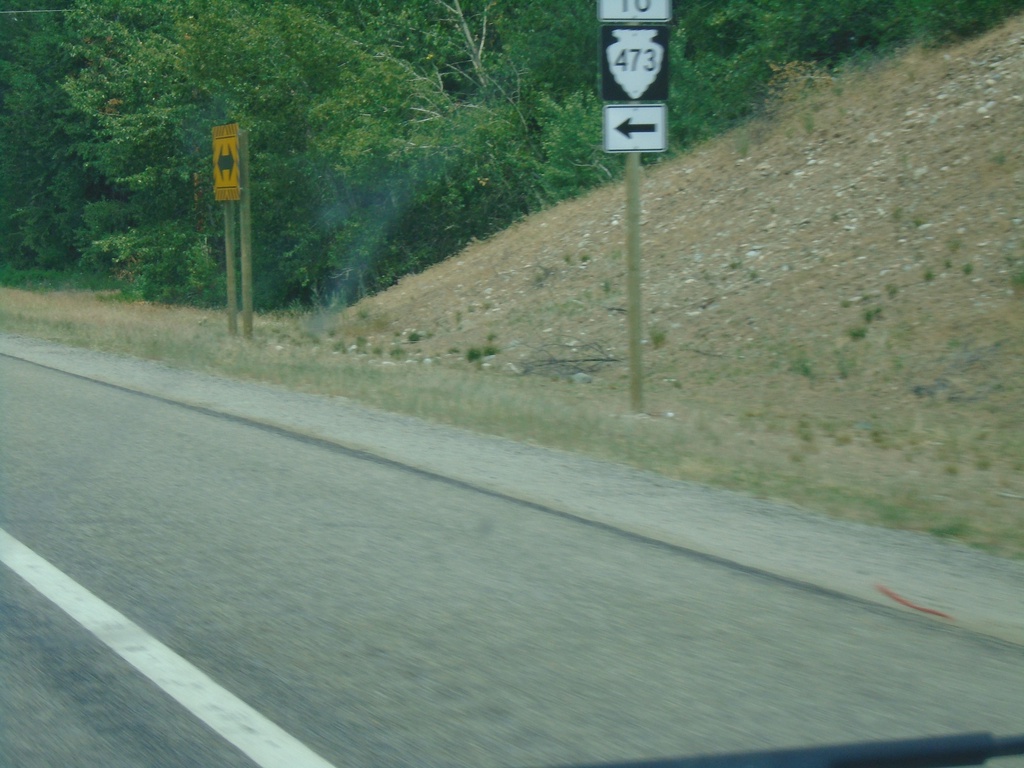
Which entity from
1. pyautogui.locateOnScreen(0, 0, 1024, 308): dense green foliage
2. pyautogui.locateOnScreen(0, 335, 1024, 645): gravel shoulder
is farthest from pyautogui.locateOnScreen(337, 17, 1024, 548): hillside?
pyautogui.locateOnScreen(0, 0, 1024, 308): dense green foliage

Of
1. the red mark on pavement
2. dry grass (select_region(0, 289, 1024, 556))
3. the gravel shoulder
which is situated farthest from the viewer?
dry grass (select_region(0, 289, 1024, 556))

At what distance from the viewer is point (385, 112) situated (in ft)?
105

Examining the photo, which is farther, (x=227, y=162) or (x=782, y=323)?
(x=227, y=162)

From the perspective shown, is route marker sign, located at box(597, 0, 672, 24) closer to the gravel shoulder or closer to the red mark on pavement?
the gravel shoulder

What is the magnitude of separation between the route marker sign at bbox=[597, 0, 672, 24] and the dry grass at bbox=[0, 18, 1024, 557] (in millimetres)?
4232

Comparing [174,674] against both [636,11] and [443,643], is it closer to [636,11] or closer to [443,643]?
[443,643]

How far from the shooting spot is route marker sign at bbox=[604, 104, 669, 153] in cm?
1284

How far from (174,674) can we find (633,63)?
30.9 feet

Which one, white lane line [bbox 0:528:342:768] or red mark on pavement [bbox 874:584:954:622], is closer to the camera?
white lane line [bbox 0:528:342:768]

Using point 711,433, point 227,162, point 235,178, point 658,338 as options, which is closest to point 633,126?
point 711,433

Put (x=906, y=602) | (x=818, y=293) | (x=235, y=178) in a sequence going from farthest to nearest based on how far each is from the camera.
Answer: (x=235, y=178) → (x=818, y=293) → (x=906, y=602)

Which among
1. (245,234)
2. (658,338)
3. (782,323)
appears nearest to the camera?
(782,323)

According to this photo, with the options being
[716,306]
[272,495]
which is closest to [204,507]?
[272,495]

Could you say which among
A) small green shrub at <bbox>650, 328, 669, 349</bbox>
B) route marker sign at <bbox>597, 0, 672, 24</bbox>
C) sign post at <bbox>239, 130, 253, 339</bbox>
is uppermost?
route marker sign at <bbox>597, 0, 672, 24</bbox>
